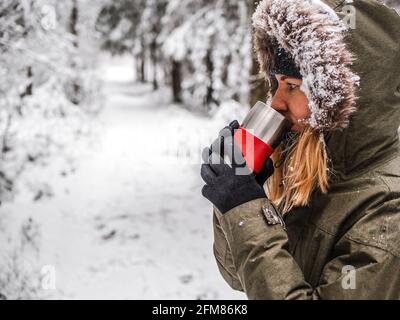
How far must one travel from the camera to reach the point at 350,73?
4.58 ft

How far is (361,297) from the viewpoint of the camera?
1.26 m

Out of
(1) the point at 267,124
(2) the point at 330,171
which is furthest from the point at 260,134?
(2) the point at 330,171

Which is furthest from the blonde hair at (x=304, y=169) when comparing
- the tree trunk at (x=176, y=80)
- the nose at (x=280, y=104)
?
the tree trunk at (x=176, y=80)

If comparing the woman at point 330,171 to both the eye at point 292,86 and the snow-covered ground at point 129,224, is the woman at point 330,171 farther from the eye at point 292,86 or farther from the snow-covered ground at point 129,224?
the snow-covered ground at point 129,224

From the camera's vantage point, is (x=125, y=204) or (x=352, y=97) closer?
(x=352, y=97)

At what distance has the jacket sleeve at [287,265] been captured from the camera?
1266 mm

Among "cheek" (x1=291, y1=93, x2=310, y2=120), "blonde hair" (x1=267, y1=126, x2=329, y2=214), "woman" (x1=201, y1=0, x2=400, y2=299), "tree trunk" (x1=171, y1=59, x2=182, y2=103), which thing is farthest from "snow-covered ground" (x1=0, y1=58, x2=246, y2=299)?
"tree trunk" (x1=171, y1=59, x2=182, y2=103)

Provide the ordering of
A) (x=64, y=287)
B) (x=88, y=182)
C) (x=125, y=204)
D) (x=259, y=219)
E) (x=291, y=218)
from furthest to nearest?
(x=88, y=182), (x=125, y=204), (x=64, y=287), (x=291, y=218), (x=259, y=219)

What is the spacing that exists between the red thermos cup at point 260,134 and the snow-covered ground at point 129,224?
14.3ft

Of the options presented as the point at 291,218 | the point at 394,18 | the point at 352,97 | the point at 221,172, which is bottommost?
the point at 291,218

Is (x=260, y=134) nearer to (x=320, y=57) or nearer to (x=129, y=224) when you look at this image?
(x=320, y=57)

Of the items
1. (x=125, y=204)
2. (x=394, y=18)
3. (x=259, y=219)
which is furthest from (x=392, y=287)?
(x=125, y=204)

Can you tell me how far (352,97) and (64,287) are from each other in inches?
204

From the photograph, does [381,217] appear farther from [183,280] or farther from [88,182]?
[88,182]
